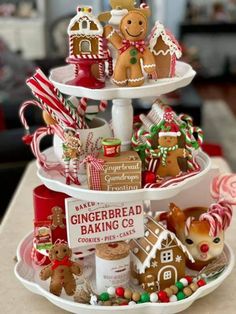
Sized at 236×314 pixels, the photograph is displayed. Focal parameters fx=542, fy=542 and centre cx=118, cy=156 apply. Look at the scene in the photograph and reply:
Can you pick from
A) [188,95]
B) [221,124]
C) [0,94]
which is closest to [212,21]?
[221,124]

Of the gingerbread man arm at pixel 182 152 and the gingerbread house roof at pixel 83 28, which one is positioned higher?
the gingerbread house roof at pixel 83 28

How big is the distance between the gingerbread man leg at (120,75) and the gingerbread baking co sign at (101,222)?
0.24 metres

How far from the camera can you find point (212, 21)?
5.83 metres

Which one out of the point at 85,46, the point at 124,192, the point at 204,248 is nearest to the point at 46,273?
the point at 124,192

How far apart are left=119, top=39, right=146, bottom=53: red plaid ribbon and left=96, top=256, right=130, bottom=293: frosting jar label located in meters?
0.42

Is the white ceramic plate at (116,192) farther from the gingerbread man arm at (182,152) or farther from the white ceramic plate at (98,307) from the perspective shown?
the white ceramic plate at (98,307)

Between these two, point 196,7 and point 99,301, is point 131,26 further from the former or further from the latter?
point 196,7

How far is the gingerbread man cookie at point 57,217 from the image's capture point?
45.5 inches

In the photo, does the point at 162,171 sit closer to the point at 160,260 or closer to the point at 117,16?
the point at 160,260

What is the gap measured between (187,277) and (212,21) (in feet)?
16.7

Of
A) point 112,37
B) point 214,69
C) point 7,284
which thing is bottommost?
point 214,69

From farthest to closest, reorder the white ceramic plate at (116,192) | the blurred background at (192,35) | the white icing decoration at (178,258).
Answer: the blurred background at (192,35) → the white icing decoration at (178,258) → the white ceramic plate at (116,192)

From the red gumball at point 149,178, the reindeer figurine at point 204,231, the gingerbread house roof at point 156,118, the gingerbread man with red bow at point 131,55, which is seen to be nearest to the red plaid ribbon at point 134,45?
the gingerbread man with red bow at point 131,55

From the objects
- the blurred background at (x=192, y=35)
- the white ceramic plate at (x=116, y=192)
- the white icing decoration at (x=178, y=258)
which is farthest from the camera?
the blurred background at (x=192, y=35)
